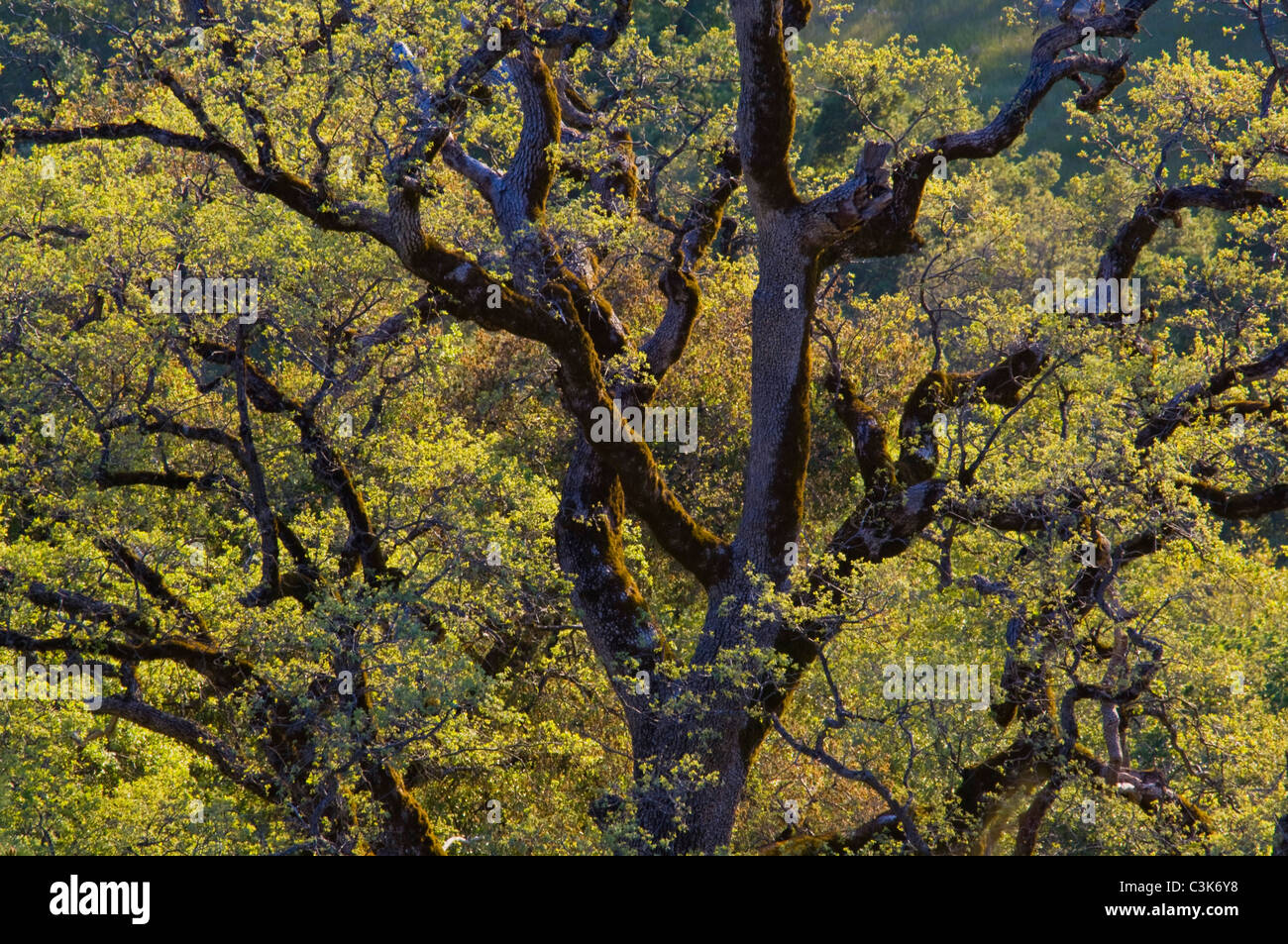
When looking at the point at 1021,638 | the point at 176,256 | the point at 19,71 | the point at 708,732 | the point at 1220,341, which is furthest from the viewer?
the point at 19,71

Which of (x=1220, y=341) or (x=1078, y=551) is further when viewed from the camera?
(x=1220, y=341)

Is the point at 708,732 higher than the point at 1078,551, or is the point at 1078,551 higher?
the point at 1078,551

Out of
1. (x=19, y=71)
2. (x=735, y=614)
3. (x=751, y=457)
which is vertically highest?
(x=19, y=71)

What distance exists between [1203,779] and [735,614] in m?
4.88

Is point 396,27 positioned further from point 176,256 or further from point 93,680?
point 93,680

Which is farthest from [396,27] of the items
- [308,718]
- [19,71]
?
[19,71]

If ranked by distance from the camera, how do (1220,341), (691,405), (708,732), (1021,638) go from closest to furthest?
(1021,638)
(708,732)
(1220,341)
(691,405)

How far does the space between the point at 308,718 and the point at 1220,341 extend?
10.8 m

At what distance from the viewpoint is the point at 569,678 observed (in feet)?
46.2

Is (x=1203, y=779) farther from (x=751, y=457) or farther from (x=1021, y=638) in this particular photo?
(x=751, y=457)

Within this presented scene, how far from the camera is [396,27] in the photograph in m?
11.9

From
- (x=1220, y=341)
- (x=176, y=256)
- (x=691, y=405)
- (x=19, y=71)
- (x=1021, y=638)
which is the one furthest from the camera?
(x=19, y=71)

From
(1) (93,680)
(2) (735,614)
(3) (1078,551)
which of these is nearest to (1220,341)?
(3) (1078,551)

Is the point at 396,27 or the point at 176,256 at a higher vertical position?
the point at 396,27
